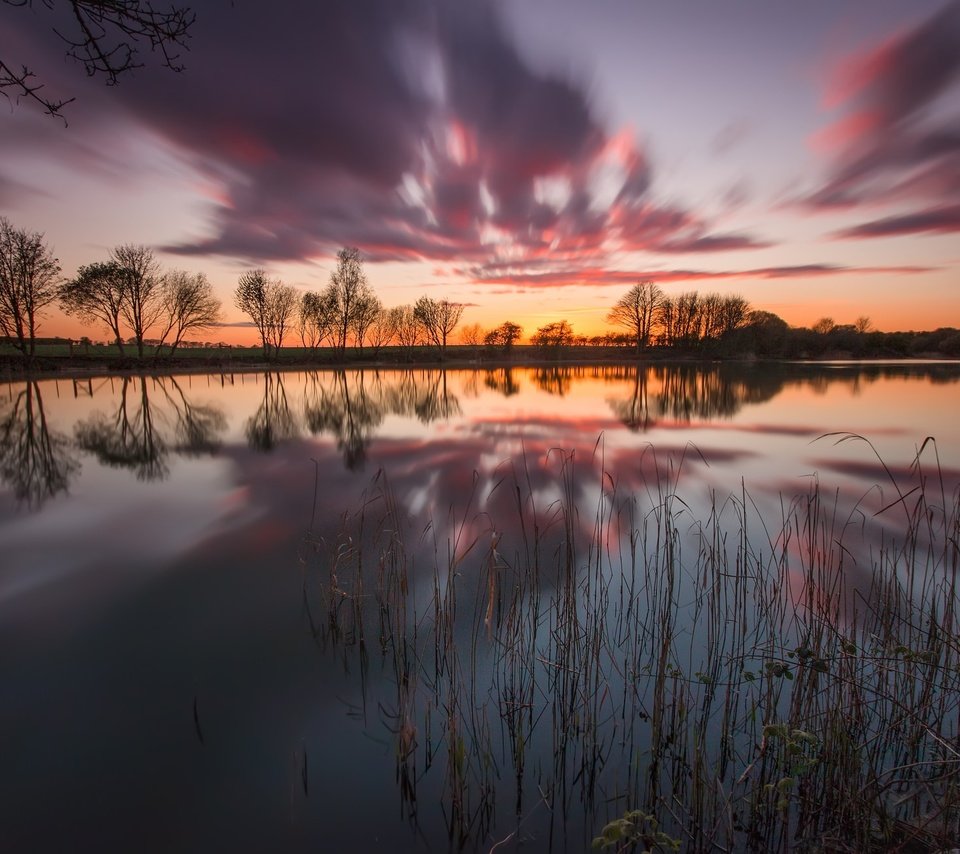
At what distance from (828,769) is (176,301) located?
66629 mm

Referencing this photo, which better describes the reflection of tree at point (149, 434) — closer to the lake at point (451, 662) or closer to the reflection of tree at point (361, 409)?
the lake at point (451, 662)

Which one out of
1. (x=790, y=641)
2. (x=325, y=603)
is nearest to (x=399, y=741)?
(x=325, y=603)

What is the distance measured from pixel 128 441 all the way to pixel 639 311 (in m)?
82.4

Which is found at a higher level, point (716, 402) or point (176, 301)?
point (176, 301)

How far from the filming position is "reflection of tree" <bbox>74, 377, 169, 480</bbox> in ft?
39.7

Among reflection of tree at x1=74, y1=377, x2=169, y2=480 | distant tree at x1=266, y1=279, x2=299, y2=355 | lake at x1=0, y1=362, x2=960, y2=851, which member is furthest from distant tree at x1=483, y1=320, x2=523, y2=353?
lake at x1=0, y1=362, x2=960, y2=851

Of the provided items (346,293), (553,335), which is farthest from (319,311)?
(553,335)

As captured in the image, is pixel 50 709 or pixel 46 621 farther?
pixel 46 621

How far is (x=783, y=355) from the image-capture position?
73438 millimetres

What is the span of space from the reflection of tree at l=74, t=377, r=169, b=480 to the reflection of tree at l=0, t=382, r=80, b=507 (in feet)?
2.18

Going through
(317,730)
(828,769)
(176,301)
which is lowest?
(317,730)

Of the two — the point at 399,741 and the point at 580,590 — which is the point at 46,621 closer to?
the point at 399,741

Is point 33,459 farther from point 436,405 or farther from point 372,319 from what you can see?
point 372,319

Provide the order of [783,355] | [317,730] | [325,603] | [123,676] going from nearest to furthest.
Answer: [317,730] < [123,676] < [325,603] < [783,355]
